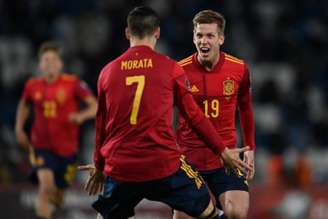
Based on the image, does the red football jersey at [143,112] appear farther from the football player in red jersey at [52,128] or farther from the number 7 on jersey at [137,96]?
the football player in red jersey at [52,128]

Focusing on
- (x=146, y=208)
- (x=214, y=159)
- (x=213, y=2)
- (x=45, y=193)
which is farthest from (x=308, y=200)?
(x=213, y=2)

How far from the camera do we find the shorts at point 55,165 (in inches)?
442

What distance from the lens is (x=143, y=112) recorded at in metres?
6.70

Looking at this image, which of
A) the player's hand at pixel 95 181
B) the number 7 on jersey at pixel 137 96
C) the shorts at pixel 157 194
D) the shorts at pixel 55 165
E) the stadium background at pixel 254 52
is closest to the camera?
the number 7 on jersey at pixel 137 96

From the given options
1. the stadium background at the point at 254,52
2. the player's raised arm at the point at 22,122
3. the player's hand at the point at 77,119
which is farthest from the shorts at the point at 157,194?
the stadium background at the point at 254,52

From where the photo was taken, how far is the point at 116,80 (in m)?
6.77

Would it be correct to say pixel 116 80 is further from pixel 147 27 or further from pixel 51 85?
pixel 51 85

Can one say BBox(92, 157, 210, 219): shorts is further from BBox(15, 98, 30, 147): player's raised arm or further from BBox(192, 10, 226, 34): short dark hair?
BBox(15, 98, 30, 147): player's raised arm

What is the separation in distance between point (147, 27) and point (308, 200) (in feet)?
22.8

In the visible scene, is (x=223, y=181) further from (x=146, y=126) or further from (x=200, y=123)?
(x=146, y=126)

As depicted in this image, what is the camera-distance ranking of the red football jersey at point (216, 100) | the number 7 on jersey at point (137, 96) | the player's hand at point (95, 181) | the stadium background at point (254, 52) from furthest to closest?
1. the stadium background at point (254, 52)
2. the red football jersey at point (216, 100)
3. the player's hand at point (95, 181)
4. the number 7 on jersey at point (137, 96)

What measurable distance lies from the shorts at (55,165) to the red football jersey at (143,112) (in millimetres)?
4477

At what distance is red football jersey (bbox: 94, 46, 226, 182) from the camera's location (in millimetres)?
6703

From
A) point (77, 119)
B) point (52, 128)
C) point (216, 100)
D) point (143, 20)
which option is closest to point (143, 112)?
point (143, 20)
